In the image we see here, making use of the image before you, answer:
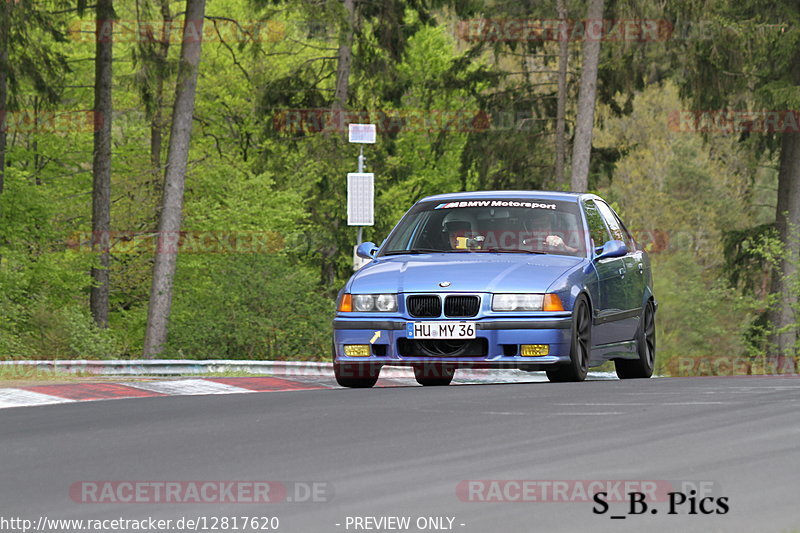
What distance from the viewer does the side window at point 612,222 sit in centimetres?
1451

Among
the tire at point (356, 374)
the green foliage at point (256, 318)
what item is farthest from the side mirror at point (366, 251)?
the green foliage at point (256, 318)

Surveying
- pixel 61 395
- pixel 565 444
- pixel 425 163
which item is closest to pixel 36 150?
pixel 425 163

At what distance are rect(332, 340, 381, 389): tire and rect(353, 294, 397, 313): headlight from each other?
56 cm

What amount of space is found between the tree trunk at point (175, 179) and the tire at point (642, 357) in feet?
46.0

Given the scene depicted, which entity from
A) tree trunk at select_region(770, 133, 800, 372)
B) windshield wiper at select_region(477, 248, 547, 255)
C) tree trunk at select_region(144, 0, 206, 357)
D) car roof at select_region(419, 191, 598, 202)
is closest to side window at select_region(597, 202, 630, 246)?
car roof at select_region(419, 191, 598, 202)

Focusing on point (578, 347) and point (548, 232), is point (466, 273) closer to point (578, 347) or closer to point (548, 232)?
point (578, 347)

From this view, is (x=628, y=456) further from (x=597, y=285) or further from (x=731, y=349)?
(x=731, y=349)

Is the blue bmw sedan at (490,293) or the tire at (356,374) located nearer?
the blue bmw sedan at (490,293)

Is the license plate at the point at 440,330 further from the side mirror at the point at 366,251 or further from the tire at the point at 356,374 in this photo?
the side mirror at the point at 366,251

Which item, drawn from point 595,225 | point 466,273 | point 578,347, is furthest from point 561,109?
point 466,273

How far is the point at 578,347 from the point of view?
12.2 meters

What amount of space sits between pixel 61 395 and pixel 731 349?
182 ft

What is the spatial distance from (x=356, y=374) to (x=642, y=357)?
346 centimetres

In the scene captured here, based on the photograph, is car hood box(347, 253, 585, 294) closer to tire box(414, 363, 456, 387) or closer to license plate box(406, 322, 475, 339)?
license plate box(406, 322, 475, 339)
